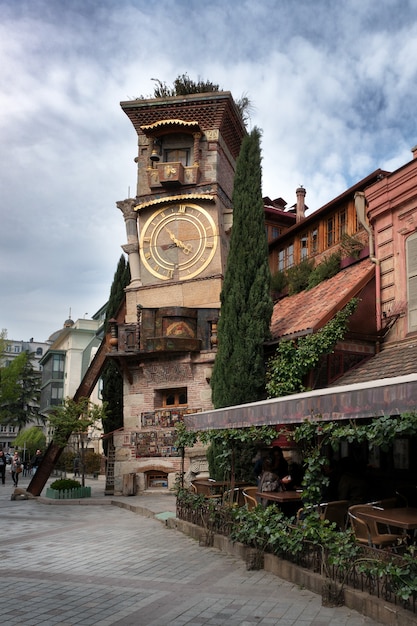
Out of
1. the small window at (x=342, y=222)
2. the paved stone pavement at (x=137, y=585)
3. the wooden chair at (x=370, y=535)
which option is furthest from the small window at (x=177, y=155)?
the wooden chair at (x=370, y=535)

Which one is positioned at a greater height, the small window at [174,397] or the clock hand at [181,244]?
the clock hand at [181,244]

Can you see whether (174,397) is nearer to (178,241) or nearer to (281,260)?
(178,241)

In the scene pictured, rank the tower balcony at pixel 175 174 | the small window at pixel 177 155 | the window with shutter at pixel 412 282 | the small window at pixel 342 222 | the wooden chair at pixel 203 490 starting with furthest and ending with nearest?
the small window at pixel 177 155, the tower balcony at pixel 175 174, the small window at pixel 342 222, the window with shutter at pixel 412 282, the wooden chair at pixel 203 490

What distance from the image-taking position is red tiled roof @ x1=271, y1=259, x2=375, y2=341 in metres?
14.1

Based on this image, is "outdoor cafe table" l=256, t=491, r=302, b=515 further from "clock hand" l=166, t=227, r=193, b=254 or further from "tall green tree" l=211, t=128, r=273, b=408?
"clock hand" l=166, t=227, r=193, b=254

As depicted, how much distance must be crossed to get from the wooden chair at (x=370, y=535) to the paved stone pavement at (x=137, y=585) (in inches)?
33.4

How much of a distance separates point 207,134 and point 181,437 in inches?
516

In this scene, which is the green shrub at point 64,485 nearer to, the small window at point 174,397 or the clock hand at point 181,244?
the small window at point 174,397

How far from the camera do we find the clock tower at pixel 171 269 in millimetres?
19328

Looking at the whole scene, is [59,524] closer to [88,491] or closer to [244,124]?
[88,491]

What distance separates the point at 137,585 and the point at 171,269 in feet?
47.5

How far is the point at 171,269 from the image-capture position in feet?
69.9

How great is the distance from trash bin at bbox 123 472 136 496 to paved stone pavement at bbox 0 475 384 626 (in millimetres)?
6565

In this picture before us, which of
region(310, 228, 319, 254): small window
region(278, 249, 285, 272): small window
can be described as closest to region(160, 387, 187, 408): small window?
region(278, 249, 285, 272): small window
